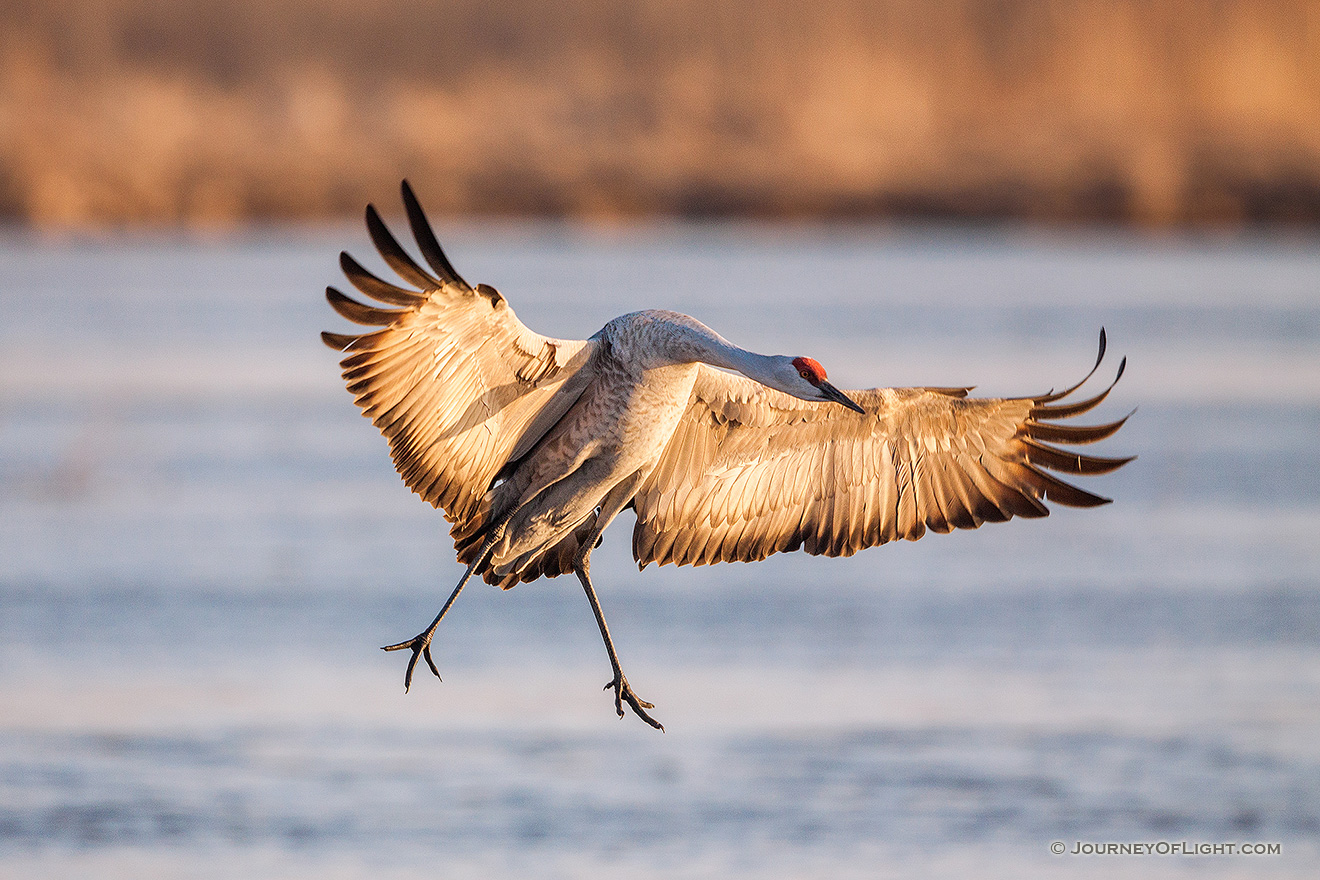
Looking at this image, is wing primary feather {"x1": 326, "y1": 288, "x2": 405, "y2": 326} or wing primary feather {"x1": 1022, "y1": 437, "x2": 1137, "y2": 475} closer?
wing primary feather {"x1": 326, "y1": 288, "x2": 405, "y2": 326}

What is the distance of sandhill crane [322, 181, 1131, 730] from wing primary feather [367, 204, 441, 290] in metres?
0.01

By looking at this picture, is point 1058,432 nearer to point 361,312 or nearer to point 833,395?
point 833,395

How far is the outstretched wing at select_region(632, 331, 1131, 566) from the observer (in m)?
10.8

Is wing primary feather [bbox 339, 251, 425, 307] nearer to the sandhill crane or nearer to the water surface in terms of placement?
the sandhill crane

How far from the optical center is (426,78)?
5650 centimetres

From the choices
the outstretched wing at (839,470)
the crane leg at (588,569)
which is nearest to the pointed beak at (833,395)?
the outstretched wing at (839,470)

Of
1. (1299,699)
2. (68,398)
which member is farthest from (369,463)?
(1299,699)

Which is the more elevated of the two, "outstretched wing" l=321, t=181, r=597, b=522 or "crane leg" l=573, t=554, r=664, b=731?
"outstretched wing" l=321, t=181, r=597, b=522

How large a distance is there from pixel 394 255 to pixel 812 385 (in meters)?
1.84

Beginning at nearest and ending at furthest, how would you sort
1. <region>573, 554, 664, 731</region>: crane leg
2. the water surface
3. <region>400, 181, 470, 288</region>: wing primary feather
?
1. <region>400, 181, 470, 288</region>: wing primary feather
2. <region>573, 554, 664, 731</region>: crane leg
3. the water surface

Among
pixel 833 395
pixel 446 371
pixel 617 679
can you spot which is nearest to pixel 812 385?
pixel 833 395

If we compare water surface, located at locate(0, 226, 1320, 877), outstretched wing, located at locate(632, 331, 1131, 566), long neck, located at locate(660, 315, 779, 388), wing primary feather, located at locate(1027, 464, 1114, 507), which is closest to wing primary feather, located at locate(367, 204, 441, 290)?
long neck, located at locate(660, 315, 779, 388)

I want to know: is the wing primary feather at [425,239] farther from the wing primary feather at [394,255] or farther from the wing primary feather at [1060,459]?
the wing primary feather at [1060,459]

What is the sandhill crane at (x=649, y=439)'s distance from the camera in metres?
9.45
